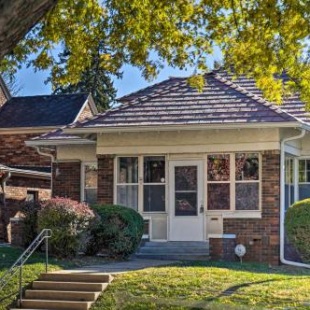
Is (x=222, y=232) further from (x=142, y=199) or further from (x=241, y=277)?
(x=241, y=277)

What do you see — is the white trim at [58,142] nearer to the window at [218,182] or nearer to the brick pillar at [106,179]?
the brick pillar at [106,179]

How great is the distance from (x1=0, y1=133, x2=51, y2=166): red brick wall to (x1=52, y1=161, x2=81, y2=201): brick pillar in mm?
9326

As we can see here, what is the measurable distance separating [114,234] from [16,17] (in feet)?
35.4

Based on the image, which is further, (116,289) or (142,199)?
(142,199)

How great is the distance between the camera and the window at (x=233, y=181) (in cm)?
1655

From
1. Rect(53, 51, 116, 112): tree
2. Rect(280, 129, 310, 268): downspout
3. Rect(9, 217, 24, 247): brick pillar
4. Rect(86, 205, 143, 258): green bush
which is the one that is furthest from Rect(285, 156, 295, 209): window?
Rect(53, 51, 116, 112): tree

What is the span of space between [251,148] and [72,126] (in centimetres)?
475

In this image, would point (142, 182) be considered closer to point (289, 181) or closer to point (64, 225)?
point (64, 225)

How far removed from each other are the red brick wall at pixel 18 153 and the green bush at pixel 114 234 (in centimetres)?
1425

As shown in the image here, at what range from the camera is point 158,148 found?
56.4 feet

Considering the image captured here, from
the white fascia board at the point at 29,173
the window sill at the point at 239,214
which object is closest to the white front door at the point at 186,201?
the window sill at the point at 239,214

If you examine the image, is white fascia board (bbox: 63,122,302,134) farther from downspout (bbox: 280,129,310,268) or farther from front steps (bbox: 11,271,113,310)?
front steps (bbox: 11,271,113,310)

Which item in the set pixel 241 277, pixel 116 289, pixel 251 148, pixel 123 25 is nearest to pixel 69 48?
pixel 123 25

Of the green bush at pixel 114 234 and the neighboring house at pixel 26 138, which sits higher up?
the neighboring house at pixel 26 138
